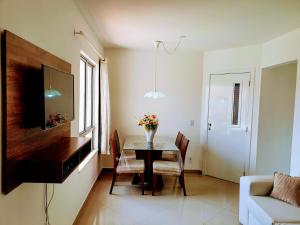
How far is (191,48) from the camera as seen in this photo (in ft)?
14.2

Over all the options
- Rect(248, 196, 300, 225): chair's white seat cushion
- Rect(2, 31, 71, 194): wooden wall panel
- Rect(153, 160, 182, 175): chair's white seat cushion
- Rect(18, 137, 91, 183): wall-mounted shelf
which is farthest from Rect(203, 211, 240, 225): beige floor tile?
Rect(2, 31, 71, 194): wooden wall panel

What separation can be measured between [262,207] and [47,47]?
2.47 metres

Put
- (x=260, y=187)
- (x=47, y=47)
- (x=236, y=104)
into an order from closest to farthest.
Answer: (x=47, y=47) → (x=260, y=187) → (x=236, y=104)

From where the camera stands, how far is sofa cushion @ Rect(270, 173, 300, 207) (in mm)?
2334

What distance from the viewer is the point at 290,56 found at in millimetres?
3146

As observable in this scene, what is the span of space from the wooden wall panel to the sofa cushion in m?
2.37

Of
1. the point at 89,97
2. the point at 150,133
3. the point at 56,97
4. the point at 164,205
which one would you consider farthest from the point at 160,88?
the point at 56,97

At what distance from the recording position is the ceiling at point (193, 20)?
2.38 metres

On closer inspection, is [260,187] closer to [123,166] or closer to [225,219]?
[225,219]

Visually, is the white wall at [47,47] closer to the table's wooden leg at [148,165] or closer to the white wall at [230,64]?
the table's wooden leg at [148,165]

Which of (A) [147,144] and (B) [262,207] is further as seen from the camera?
(A) [147,144]

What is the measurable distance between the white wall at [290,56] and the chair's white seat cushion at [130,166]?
2.11 metres

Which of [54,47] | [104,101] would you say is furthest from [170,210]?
[54,47]

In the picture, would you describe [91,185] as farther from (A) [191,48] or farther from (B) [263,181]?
(A) [191,48]
